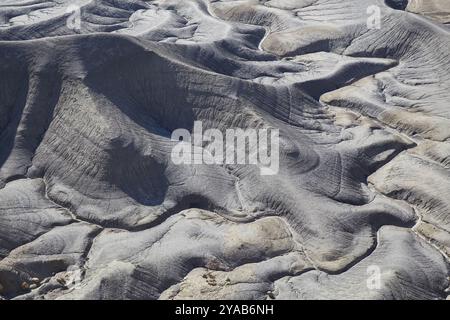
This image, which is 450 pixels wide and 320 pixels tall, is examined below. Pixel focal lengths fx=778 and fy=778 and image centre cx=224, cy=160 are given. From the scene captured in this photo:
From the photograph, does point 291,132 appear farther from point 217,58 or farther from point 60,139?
point 60,139

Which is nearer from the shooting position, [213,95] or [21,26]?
[213,95]

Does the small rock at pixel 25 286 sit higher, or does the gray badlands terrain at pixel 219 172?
the gray badlands terrain at pixel 219 172

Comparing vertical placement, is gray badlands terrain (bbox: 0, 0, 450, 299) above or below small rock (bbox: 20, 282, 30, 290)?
above

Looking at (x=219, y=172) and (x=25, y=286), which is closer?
(x=25, y=286)

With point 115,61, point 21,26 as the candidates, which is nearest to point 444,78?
point 115,61

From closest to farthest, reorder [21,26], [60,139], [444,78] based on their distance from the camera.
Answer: [60,139], [444,78], [21,26]

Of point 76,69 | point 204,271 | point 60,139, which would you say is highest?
point 76,69

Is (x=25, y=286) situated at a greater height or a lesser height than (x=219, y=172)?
lesser

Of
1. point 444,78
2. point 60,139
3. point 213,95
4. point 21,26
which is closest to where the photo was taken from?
point 60,139
